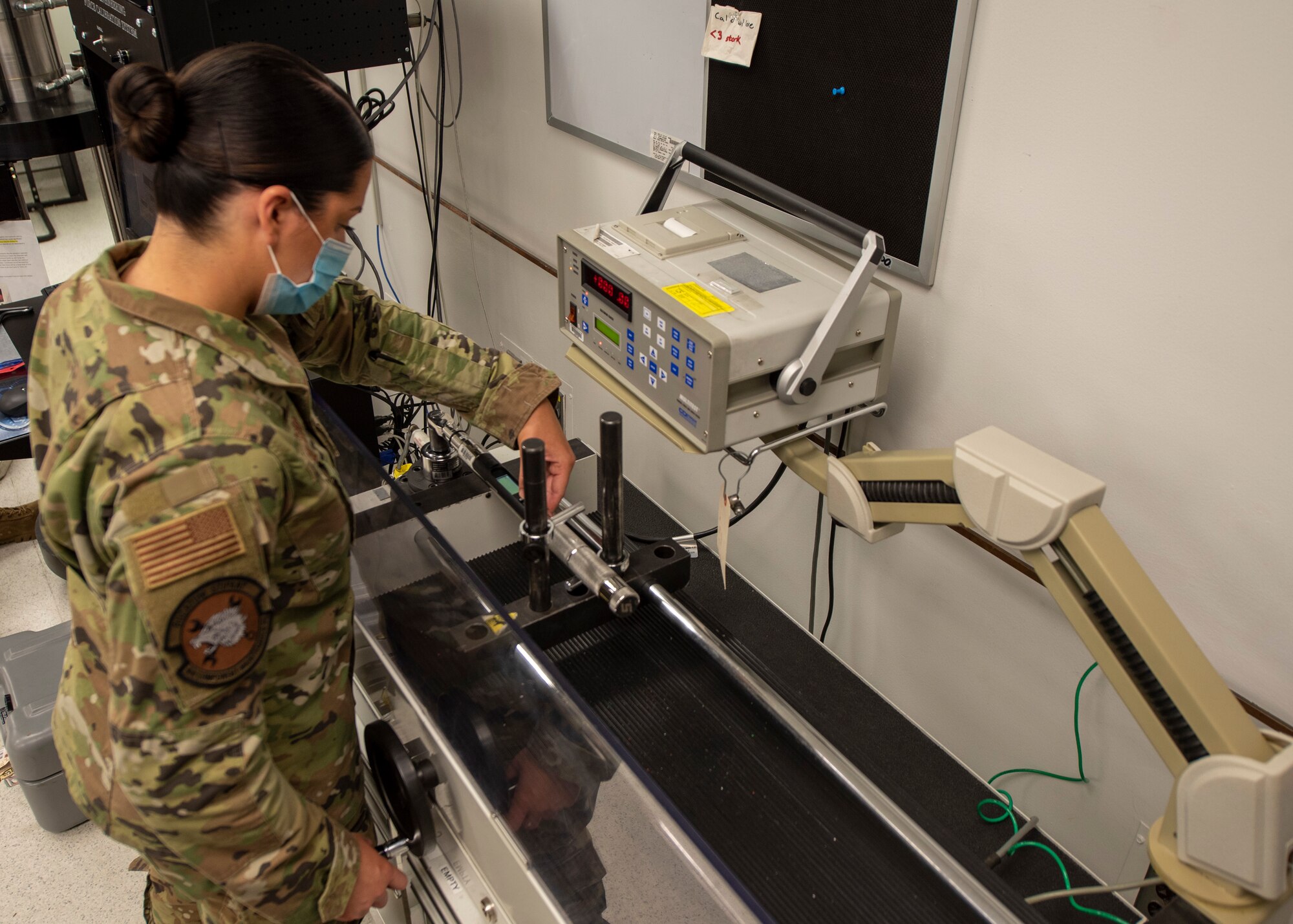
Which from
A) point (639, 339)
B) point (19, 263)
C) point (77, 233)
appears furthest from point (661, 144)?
point (77, 233)

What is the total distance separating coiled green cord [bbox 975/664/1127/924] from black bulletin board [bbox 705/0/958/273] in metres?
0.69

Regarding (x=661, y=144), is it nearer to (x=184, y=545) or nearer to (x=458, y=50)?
(x=458, y=50)

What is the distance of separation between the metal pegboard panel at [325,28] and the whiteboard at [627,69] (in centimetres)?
32

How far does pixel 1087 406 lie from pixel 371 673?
3.26 feet

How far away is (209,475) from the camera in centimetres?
80

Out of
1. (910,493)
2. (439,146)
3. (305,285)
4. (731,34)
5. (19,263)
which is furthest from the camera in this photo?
(439,146)

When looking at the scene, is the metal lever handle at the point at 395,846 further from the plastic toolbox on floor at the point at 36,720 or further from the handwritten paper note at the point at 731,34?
the handwritten paper note at the point at 731,34

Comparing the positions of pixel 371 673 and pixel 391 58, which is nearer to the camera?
pixel 371 673

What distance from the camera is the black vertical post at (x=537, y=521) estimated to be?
112 cm

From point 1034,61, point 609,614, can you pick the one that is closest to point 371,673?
point 609,614

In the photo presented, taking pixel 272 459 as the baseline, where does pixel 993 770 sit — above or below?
below

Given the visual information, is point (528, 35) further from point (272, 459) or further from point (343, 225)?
point (272, 459)

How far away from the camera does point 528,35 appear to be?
204 cm

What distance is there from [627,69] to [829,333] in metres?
0.92
